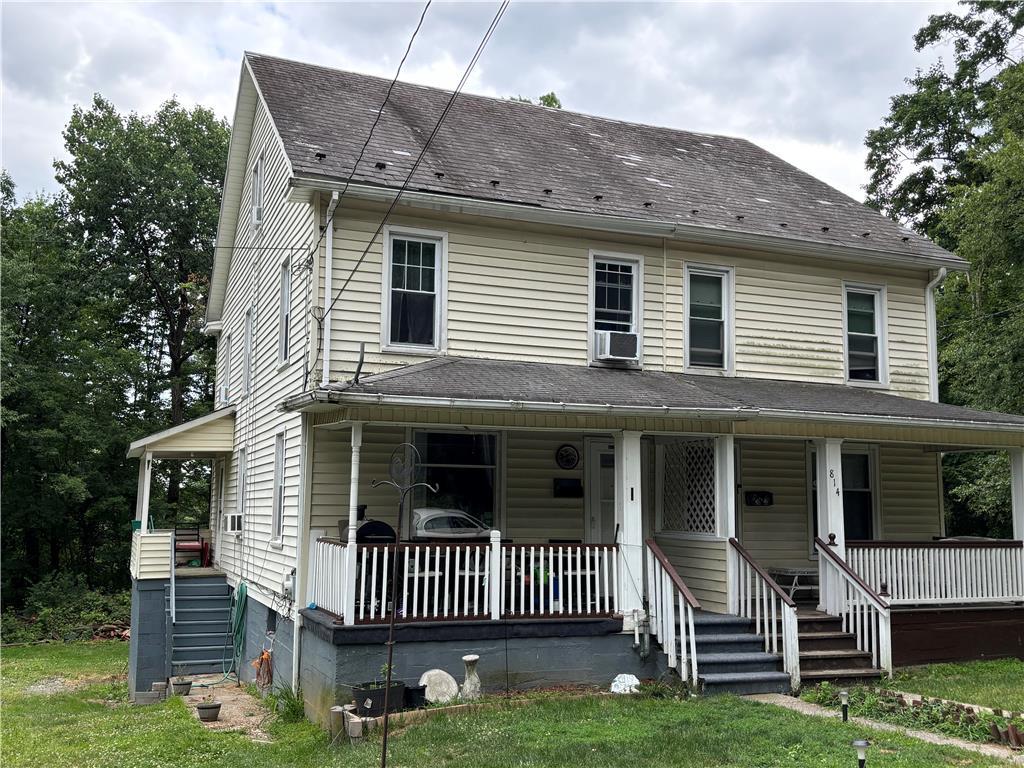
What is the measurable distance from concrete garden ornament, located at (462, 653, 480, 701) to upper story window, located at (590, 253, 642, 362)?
4977 millimetres

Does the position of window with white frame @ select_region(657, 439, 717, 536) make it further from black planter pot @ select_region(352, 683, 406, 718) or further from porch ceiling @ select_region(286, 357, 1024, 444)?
→ black planter pot @ select_region(352, 683, 406, 718)

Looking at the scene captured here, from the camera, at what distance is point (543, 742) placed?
7980mm

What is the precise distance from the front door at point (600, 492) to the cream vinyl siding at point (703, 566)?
2.92 feet

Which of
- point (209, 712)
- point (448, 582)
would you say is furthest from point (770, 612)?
point (209, 712)

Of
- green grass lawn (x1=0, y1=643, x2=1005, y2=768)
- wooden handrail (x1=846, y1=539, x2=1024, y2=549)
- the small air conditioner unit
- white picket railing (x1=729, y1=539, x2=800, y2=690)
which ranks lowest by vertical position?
green grass lawn (x1=0, y1=643, x2=1005, y2=768)

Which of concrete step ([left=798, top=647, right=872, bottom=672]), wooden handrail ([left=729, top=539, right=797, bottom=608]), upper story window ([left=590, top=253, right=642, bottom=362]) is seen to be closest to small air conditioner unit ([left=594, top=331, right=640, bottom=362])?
upper story window ([left=590, top=253, right=642, bottom=362])

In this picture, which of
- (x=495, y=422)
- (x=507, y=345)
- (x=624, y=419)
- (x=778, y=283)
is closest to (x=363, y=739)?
(x=495, y=422)

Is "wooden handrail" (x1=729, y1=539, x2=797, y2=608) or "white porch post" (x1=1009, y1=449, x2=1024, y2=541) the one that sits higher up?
"white porch post" (x1=1009, y1=449, x2=1024, y2=541)

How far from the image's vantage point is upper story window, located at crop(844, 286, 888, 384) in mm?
→ 14844

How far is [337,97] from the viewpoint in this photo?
15141 mm

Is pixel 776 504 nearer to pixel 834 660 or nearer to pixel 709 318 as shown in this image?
pixel 709 318

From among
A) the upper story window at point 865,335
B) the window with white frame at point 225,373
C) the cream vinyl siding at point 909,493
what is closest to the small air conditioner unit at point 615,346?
the upper story window at point 865,335

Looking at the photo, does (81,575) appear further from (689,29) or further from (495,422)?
(689,29)

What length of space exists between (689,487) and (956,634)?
12.5 ft
